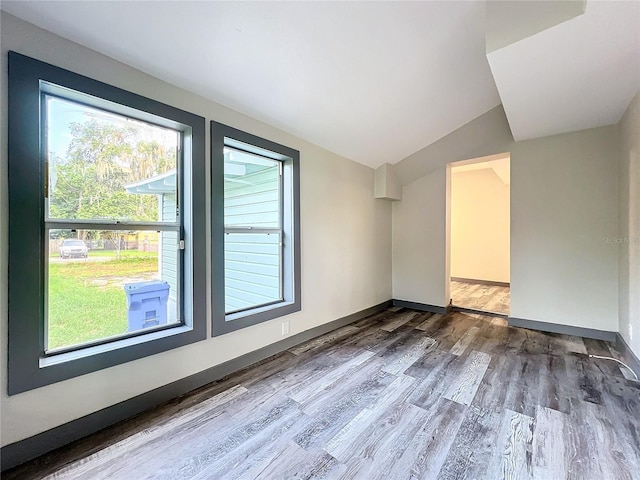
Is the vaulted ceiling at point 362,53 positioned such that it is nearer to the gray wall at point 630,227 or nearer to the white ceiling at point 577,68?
the white ceiling at point 577,68

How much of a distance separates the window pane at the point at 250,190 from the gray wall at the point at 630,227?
10.5 feet

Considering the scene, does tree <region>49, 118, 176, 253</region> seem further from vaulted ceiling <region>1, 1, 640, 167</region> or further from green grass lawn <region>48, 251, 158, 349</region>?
vaulted ceiling <region>1, 1, 640, 167</region>

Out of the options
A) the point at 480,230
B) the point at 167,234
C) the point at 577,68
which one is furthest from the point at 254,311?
the point at 480,230

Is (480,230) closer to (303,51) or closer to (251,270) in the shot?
(251,270)

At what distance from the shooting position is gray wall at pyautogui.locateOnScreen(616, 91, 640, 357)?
2.30 metres

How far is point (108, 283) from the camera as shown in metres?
1.83

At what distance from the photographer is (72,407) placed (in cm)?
156

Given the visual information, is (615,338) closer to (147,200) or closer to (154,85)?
(147,200)

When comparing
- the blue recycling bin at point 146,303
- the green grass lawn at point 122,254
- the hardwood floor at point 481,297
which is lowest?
the hardwood floor at point 481,297

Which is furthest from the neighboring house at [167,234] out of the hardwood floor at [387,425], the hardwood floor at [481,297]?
the hardwood floor at [481,297]

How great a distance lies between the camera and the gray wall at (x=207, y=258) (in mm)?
1404

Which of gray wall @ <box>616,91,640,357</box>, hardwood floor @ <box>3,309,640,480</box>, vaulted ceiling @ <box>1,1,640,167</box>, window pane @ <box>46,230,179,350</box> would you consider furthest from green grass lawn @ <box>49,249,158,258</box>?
gray wall @ <box>616,91,640,357</box>

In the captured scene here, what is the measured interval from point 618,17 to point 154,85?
2.86 m

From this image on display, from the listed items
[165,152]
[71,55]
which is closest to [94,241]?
[165,152]
